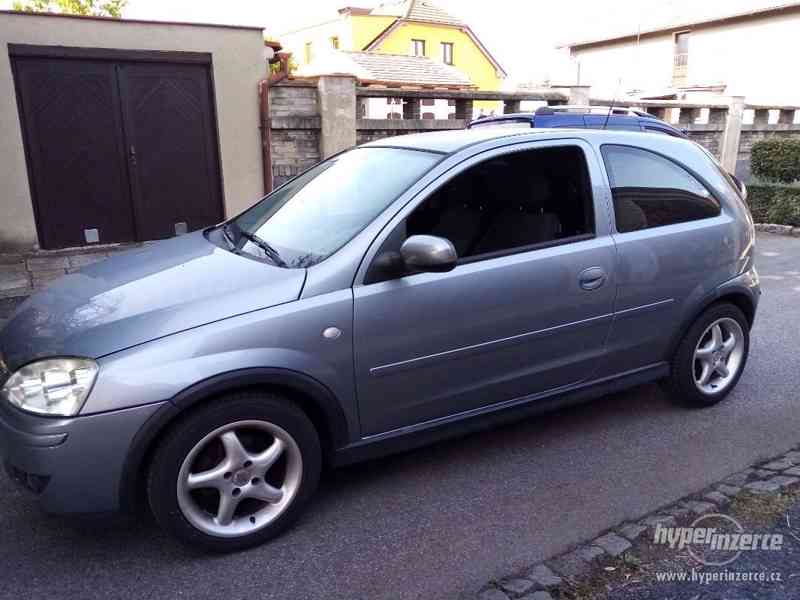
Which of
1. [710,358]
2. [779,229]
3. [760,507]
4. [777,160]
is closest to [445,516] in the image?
[760,507]

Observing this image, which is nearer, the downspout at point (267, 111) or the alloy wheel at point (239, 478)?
the alloy wheel at point (239, 478)

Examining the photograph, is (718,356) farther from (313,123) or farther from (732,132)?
(732,132)

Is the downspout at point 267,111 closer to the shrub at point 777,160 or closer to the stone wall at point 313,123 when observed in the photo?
the stone wall at point 313,123

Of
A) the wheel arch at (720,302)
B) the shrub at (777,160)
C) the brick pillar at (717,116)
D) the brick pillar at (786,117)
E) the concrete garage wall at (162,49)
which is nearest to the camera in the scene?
the wheel arch at (720,302)

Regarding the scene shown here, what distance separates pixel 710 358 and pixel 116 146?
23.9 feet

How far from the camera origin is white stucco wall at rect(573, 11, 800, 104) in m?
26.6

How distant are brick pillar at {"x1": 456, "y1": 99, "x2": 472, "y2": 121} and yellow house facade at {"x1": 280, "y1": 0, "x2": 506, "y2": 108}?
101ft

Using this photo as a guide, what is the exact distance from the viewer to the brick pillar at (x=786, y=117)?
668 inches

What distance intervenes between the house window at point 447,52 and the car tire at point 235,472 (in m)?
42.9

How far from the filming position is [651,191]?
3865mm

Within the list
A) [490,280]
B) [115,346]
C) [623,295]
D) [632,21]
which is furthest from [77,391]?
[632,21]

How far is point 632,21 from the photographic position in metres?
34.0

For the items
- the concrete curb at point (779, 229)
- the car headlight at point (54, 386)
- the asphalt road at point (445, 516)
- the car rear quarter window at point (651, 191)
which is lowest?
the concrete curb at point (779, 229)

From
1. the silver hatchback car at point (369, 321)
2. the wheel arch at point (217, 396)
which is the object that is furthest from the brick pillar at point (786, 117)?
the wheel arch at point (217, 396)
